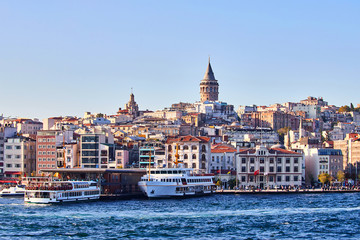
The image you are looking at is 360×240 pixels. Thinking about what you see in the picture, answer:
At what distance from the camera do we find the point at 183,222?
64.9m

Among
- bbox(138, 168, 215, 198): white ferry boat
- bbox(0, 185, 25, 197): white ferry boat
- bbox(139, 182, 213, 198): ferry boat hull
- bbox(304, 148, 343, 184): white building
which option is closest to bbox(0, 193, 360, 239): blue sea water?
bbox(139, 182, 213, 198): ferry boat hull

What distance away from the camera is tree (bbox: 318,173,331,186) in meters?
115

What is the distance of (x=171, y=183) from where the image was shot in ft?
315

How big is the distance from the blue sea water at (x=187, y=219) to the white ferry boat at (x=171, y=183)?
5109mm

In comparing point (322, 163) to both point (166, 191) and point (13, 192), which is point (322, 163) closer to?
point (166, 191)

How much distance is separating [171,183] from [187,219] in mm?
28746

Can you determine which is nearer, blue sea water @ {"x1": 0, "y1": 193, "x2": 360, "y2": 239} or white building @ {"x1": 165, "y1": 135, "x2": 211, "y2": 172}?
blue sea water @ {"x1": 0, "y1": 193, "x2": 360, "y2": 239}

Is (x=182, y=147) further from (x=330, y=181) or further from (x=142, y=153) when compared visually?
(x=330, y=181)

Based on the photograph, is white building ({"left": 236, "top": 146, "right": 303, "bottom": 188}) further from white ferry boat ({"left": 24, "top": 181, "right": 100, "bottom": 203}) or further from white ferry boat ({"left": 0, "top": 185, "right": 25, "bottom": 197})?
white ferry boat ({"left": 0, "top": 185, "right": 25, "bottom": 197})

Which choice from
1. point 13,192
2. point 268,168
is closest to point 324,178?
point 268,168

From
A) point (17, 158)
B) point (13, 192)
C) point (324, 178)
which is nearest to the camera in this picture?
point (13, 192)

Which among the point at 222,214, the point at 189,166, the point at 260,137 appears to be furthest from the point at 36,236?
the point at 260,137

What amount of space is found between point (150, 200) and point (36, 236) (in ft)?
118

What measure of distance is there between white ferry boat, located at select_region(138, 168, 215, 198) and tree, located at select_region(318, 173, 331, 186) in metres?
21.8
